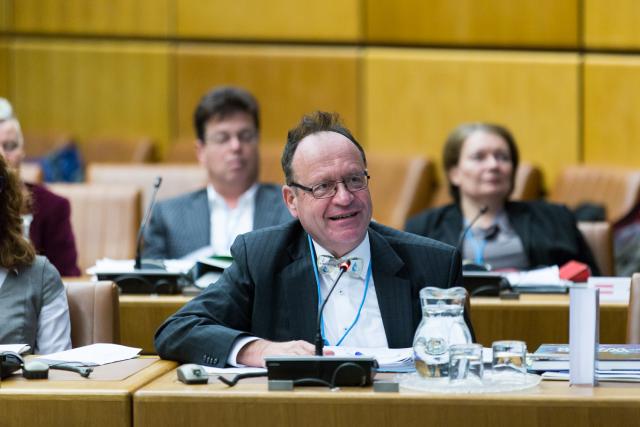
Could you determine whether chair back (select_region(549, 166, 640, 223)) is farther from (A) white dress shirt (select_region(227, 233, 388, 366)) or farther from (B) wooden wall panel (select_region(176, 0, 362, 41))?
(A) white dress shirt (select_region(227, 233, 388, 366))

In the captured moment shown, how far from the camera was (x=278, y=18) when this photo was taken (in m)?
7.02

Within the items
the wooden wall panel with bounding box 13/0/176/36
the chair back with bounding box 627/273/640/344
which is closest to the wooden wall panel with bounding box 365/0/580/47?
the wooden wall panel with bounding box 13/0/176/36

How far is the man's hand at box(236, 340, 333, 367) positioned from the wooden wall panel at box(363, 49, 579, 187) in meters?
4.49

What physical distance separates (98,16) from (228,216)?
275cm

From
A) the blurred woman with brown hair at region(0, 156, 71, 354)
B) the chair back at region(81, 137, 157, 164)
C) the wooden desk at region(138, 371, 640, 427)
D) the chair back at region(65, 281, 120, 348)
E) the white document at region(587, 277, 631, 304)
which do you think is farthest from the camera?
the chair back at region(81, 137, 157, 164)

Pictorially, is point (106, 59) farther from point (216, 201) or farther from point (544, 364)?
point (544, 364)

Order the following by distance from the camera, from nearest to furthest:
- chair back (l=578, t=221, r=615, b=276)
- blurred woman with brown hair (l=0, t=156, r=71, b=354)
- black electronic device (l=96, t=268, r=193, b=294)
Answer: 1. blurred woman with brown hair (l=0, t=156, r=71, b=354)
2. black electronic device (l=96, t=268, r=193, b=294)
3. chair back (l=578, t=221, r=615, b=276)

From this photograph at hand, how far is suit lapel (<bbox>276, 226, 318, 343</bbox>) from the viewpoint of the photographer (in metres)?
2.67

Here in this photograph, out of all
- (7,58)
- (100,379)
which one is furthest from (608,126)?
(100,379)

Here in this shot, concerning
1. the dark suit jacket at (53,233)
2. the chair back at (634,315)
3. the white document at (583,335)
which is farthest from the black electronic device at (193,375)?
the dark suit jacket at (53,233)

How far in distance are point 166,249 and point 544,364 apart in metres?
2.59

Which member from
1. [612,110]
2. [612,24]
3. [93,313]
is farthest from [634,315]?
[612,24]

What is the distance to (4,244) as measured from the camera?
9.80 ft

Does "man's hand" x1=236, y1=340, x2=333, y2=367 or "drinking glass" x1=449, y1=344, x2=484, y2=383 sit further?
"man's hand" x1=236, y1=340, x2=333, y2=367
